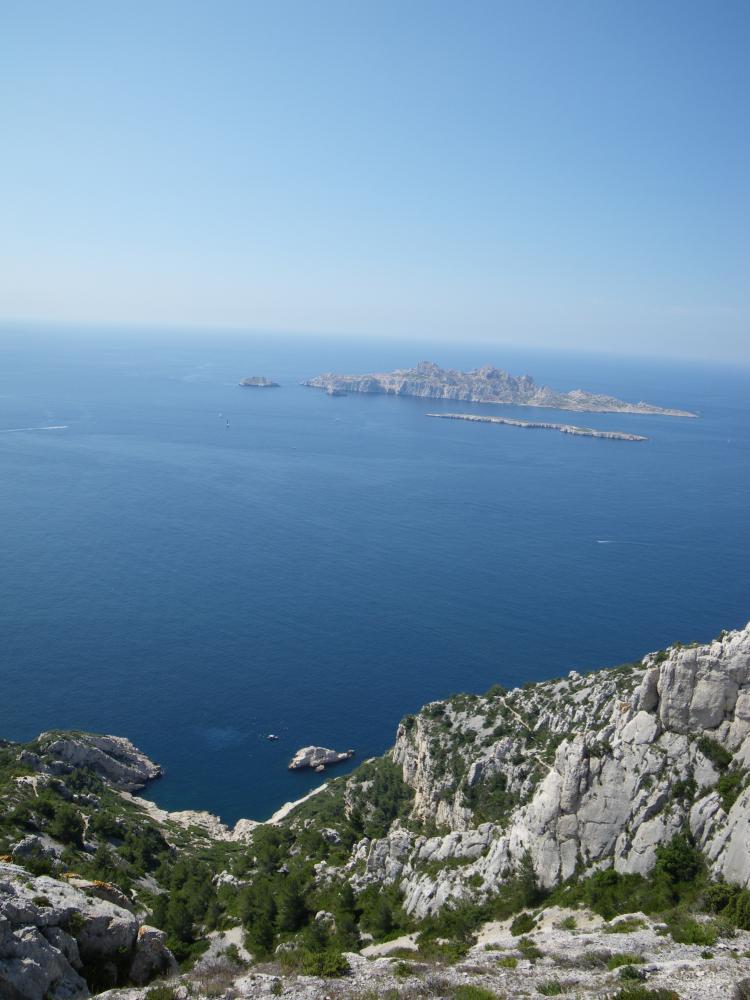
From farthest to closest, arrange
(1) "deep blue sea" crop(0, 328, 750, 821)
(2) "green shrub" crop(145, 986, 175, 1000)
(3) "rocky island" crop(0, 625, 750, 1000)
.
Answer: (1) "deep blue sea" crop(0, 328, 750, 821)
(3) "rocky island" crop(0, 625, 750, 1000)
(2) "green shrub" crop(145, 986, 175, 1000)

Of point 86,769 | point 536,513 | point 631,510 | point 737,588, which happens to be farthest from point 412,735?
point 631,510

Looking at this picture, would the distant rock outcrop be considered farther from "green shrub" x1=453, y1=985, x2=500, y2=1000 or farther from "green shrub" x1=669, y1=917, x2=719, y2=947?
"green shrub" x1=669, y1=917, x2=719, y2=947

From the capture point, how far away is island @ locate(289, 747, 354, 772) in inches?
2790

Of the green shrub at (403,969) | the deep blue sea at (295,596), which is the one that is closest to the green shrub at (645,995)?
the green shrub at (403,969)

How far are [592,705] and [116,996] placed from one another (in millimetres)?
32505

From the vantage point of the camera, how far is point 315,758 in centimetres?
7119

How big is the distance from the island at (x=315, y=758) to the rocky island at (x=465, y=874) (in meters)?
16.3

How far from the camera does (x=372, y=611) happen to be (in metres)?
104

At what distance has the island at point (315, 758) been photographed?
233 feet

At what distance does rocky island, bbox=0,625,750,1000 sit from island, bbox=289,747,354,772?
53.6 ft

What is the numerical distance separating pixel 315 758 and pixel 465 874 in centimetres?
3883

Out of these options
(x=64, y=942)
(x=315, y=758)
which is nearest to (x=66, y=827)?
(x=64, y=942)

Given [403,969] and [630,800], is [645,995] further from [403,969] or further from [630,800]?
[630,800]

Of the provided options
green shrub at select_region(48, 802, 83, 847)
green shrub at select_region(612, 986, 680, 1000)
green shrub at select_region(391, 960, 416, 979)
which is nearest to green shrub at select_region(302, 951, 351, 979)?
green shrub at select_region(391, 960, 416, 979)
